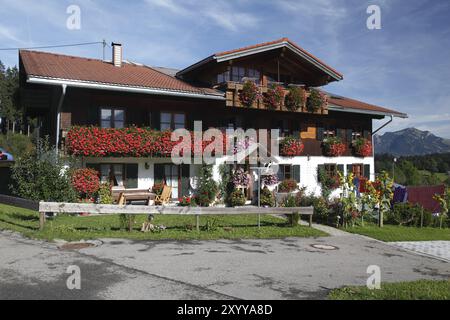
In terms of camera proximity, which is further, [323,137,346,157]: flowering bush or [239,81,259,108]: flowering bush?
[323,137,346,157]: flowering bush

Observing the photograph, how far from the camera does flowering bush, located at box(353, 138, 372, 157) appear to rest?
991 inches

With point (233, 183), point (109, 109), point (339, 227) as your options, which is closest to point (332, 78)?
point (233, 183)

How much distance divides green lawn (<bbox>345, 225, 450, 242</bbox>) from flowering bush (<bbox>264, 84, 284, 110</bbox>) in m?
7.72

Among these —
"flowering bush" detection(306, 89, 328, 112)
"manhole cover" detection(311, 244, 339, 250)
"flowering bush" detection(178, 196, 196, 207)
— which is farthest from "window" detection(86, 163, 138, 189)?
"flowering bush" detection(306, 89, 328, 112)

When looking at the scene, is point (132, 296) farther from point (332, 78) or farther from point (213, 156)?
point (332, 78)

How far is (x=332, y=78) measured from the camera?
24688 mm

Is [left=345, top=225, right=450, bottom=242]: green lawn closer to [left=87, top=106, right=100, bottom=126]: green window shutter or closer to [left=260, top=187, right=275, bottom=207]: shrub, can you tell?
[left=260, top=187, right=275, bottom=207]: shrub

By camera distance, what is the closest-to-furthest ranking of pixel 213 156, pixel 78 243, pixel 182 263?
pixel 182 263
pixel 78 243
pixel 213 156

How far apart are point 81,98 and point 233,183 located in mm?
7928

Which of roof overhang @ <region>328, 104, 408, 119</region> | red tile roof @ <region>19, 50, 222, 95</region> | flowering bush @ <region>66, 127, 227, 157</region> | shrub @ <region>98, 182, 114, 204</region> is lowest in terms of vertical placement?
shrub @ <region>98, 182, 114, 204</region>

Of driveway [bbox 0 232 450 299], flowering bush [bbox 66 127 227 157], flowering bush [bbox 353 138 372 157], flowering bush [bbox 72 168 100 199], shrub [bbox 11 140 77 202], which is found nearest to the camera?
driveway [bbox 0 232 450 299]

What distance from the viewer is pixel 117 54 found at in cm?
2219

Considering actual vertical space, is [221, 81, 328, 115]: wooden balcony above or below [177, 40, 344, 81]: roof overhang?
below

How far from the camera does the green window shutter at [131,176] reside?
18.4 m
